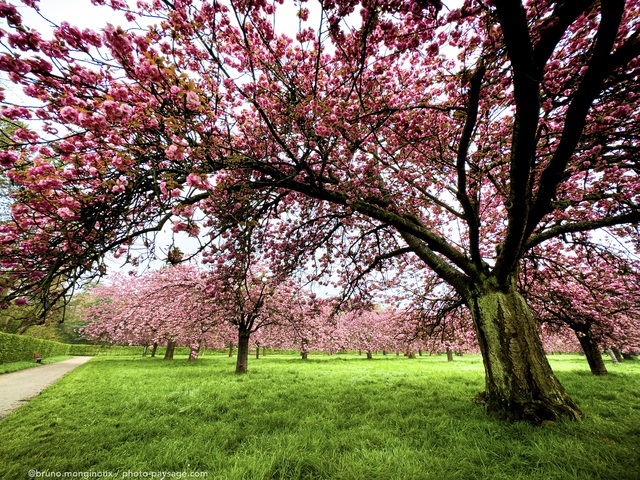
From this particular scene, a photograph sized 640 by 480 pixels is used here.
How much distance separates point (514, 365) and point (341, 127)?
18.5 ft

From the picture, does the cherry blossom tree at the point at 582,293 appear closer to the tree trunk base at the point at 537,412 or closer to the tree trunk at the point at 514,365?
the tree trunk at the point at 514,365

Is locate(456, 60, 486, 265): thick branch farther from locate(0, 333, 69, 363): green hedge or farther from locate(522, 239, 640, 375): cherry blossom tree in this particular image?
locate(0, 333, 69, 363): green hedge

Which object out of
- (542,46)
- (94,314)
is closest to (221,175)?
(542,46)

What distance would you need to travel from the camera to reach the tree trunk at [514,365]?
15.4 feet

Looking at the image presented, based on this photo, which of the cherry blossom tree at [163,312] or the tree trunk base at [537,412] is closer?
the tree trunk base at [537,412]

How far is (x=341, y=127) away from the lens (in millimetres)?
4730

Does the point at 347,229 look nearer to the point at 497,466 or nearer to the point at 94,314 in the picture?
the point at 497,466

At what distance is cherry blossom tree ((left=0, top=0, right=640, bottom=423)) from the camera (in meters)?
2.99

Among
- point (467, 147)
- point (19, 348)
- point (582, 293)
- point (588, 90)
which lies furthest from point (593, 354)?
point (19, 348)

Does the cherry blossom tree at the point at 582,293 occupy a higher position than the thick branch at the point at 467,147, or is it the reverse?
the thick branch at the point at 467,147

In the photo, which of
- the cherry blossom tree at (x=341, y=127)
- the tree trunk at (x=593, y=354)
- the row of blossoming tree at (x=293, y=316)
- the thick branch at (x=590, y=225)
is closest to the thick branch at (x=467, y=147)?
the cherry blossom tree at (x=341, y=127)

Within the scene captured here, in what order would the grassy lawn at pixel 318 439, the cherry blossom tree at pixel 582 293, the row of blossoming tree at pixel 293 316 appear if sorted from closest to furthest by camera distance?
the grassy lawn at pixel 318 439, the cherry blossom tree at pixel 582 293, the row of blossoming tree at pixel 293 316

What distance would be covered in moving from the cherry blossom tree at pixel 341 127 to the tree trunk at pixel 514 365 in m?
0.03

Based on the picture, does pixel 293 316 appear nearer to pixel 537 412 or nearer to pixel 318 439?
pixel 318 439
